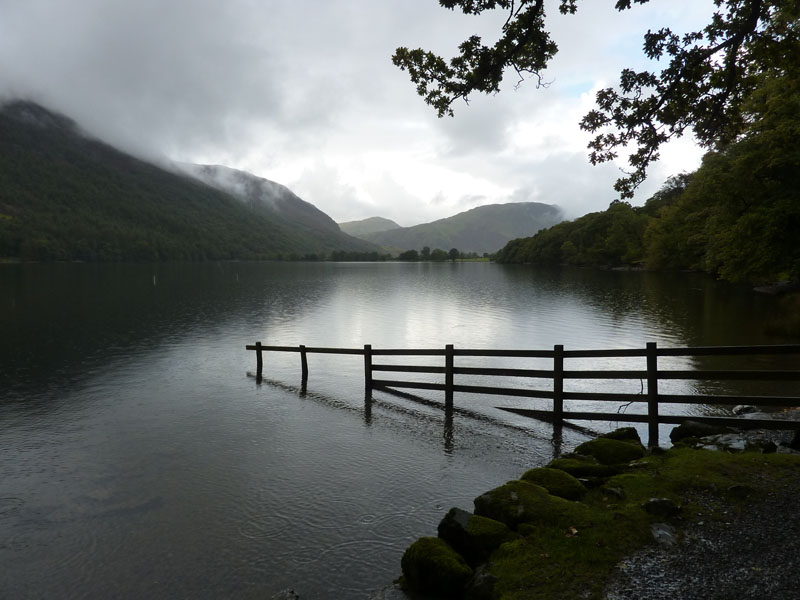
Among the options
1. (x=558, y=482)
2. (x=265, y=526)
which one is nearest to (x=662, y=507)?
(x=558, y=482)

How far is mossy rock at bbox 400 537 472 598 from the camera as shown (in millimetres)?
7289

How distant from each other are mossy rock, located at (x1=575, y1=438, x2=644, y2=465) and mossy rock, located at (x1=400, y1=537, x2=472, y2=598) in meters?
5.26

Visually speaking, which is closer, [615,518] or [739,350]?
[615,518]

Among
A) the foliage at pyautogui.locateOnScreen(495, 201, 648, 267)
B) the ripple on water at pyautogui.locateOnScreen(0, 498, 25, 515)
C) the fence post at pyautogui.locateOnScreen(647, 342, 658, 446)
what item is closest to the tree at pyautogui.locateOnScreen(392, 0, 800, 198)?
the fence post at pyautogui.locateOnScreen(647, 342, 658, 446)

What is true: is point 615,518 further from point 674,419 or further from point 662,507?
point 674,419

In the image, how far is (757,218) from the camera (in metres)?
36.7

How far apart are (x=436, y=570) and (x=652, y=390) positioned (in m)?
9.48

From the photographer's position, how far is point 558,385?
1616 centimetres

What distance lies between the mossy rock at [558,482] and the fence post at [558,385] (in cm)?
614

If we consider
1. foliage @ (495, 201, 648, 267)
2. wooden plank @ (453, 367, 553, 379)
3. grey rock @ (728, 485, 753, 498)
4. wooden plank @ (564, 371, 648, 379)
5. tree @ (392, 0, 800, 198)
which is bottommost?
grey rock @ (728, 485, 753, 498)

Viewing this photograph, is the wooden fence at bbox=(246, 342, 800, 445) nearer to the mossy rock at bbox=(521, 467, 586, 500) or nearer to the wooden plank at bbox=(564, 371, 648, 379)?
the wooden plank at bbox=(564, 371, 648, 379)

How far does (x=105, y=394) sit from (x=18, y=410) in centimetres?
323

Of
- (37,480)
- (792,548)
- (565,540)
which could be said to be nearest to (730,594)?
(792,548)

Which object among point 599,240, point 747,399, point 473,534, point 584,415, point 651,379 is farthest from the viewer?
point 599,240
